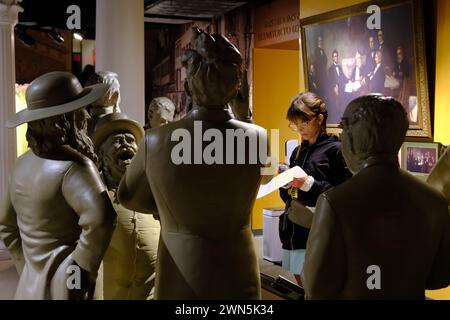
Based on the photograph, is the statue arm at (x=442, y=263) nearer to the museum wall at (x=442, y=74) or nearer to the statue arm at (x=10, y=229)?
the statue arm at (x=10, y=229)

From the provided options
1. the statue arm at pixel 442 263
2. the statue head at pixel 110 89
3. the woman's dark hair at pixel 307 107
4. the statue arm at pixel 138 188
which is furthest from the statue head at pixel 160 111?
the statue arm at pixel 442 263

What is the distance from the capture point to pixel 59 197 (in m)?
2.12

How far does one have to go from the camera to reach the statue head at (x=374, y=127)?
1.82 metres

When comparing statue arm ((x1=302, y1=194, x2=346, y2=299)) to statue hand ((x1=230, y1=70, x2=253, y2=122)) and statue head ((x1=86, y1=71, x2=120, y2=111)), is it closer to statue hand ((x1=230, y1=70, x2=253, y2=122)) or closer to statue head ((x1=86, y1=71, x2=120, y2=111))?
statue hand ((x1=230, y1=70, x2=253, y2=122))

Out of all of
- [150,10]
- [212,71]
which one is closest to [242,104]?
[212,71]

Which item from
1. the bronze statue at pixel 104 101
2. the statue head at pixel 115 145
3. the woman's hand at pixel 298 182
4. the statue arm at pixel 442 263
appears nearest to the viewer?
the statue arm at pixel 442 263

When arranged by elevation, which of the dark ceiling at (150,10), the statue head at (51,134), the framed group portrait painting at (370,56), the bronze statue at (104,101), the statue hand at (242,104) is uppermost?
the dark ceiling at (150,10)

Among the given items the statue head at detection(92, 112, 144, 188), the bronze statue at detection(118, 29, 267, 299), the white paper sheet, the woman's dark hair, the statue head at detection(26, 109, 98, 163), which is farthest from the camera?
the woman's dark hair

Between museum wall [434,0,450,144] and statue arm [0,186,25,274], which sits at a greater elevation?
museum wall [434,0,450,144]

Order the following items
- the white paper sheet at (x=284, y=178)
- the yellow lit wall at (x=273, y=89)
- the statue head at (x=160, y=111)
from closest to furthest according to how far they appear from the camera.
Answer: the white paper sheet at (x=284, y=178)
the statue head at (x=160, y=111)
the yellow lit wall at (x=273, y=89)

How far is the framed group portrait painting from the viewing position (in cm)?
493

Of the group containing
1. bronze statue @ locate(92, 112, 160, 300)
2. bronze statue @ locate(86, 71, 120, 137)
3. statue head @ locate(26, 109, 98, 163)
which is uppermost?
bronze statue @ locate(86, 71, 120, 137)

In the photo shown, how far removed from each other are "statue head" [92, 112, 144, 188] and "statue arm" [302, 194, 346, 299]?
1.17 m

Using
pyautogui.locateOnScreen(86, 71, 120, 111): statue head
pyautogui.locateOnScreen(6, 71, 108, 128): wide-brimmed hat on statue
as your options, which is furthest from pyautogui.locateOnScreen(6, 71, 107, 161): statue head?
pyautogui.locateOnScreen(86, 71, 120, 111): statue head
